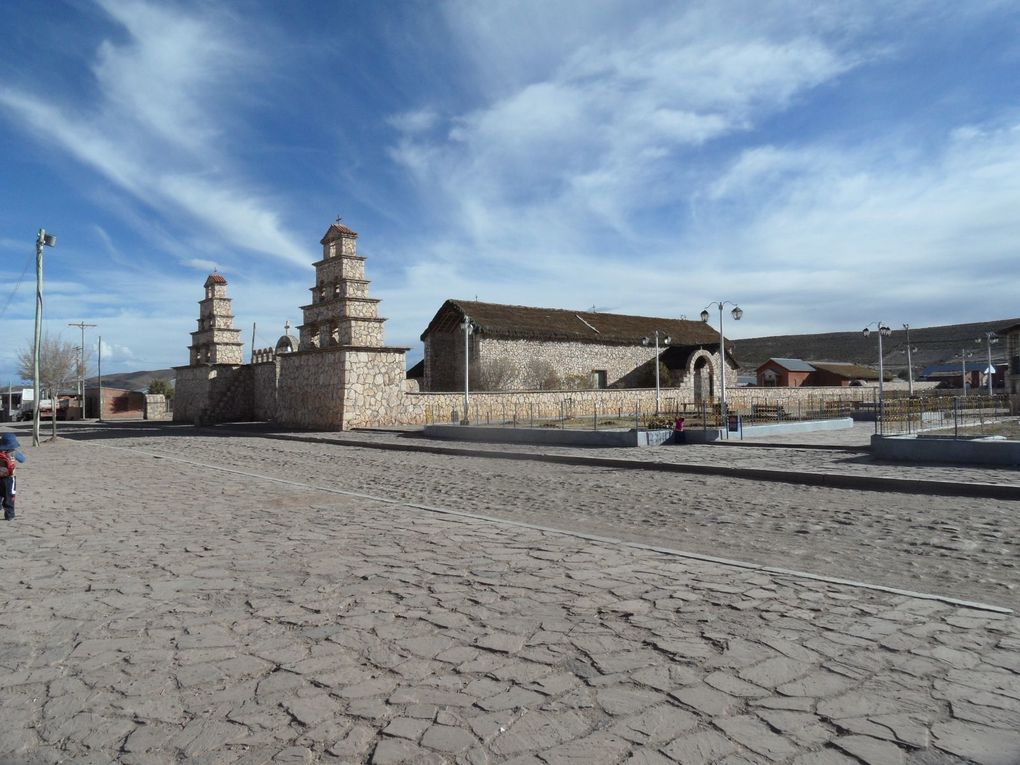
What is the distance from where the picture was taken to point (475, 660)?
12.6ft

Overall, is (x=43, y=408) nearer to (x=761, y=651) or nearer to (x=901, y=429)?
(x=901, y=429)

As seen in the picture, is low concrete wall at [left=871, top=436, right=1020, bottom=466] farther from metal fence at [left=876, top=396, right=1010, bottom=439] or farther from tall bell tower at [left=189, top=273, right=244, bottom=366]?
tall bell tower at [left=189, top=273, right=244, bottom=366]

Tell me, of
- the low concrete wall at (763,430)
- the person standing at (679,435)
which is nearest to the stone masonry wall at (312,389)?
the person standing at (679,435)

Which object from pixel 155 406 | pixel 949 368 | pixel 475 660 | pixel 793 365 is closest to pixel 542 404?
pixel 475 660

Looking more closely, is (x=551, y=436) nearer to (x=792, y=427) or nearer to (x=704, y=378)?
(x=792, y=427)

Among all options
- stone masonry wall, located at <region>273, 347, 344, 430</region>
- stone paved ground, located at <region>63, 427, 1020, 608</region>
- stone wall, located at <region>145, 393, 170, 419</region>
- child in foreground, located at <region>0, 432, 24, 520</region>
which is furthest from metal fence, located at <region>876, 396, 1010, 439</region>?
stone wall, located at <region>145, 393, 170, 419</region>

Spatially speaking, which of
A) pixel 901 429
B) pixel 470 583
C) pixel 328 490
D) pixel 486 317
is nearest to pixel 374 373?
pixel 486 317

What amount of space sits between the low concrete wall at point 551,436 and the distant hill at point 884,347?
61565mm

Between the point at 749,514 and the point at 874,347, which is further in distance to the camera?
Result: the point at 874,347

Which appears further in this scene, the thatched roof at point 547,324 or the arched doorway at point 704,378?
the arched doorway at point 704,378

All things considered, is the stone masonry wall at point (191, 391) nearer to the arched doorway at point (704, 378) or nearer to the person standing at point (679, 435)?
the person standing at point (679, 435)

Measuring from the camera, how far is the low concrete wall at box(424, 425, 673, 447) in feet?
61.3

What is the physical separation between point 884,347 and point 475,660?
9592 cm

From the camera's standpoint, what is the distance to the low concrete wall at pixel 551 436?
18.7 metres
